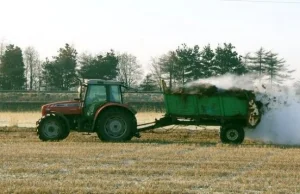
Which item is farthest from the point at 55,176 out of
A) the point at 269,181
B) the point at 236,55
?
the point at 236,55

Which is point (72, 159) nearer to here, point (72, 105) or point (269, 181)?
point (269, 181)

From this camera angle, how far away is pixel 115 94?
861 inches

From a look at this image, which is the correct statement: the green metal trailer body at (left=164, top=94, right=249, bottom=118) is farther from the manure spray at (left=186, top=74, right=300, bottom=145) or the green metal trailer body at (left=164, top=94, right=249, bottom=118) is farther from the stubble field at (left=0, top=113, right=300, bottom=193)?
the stubble field at (left=0, top=113, right=300, bottom=193)

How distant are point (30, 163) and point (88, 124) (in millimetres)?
7333

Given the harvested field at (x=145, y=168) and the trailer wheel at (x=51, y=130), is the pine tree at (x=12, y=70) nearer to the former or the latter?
the trailer wheel at (x=51, y=130)

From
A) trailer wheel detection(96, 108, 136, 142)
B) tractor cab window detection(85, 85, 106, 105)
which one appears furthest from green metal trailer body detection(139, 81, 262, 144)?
tractor cab window detection(85, 85, 106, 105)

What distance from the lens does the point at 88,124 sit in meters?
21.9

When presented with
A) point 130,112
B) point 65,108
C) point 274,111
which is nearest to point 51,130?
point 65,108

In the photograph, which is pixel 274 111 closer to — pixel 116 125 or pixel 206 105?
pixel 206 105

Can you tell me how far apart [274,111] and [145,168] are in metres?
9.71

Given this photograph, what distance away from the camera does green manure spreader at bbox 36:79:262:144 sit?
2161cm

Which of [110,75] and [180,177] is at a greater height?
[110,75]

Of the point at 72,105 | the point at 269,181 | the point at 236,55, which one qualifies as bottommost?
the point at 269,181

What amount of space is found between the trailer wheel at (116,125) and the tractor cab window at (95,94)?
0.57m
